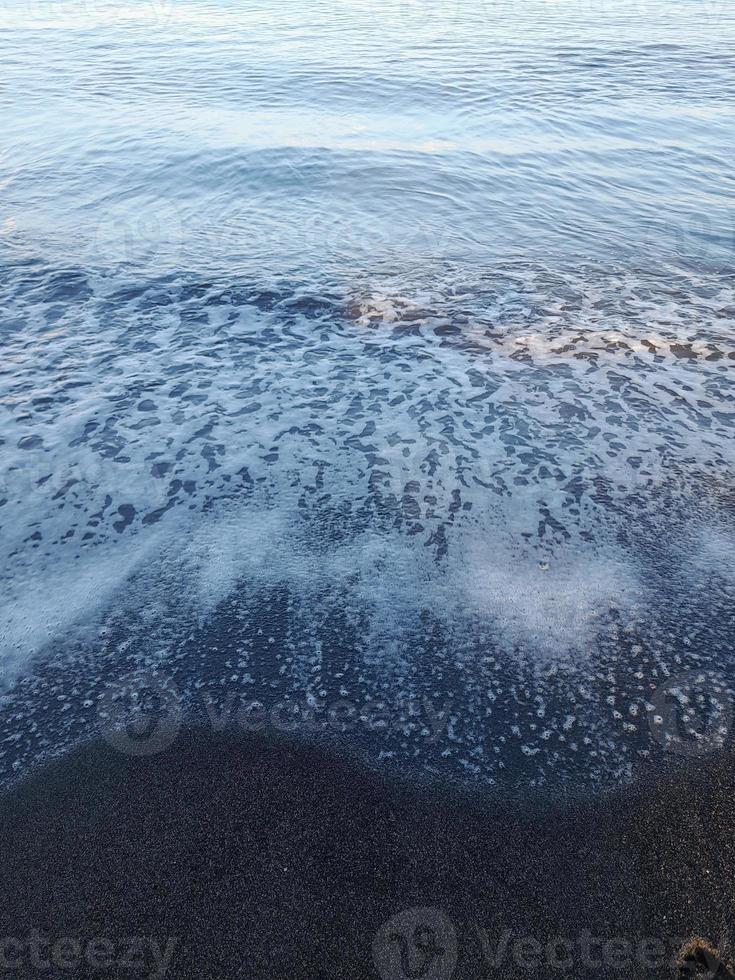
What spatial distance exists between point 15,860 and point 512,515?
3276 mm

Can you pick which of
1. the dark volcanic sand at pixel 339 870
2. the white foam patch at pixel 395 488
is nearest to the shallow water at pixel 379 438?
the white foam patch at pixel 395 488

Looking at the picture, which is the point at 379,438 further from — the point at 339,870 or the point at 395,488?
the point at 339,870

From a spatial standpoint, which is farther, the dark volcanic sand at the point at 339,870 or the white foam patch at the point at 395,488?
the white foam patch at the point at 395,488

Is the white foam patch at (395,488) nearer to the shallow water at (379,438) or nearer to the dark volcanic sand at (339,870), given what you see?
the shallow water at (379,438)

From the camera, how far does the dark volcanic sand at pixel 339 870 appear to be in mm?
2605

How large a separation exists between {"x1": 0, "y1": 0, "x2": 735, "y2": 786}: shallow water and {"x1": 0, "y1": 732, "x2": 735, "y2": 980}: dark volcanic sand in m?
0.23

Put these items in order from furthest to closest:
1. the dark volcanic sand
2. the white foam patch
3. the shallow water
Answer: the white foam patch → the shallow water → the dark volcanic sand

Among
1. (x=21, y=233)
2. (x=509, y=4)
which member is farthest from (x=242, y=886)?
(x=509, y=4)

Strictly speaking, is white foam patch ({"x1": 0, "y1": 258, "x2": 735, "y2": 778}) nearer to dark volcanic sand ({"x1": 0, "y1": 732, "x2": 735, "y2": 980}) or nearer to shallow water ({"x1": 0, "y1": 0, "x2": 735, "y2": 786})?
shallow water ({"x1": 0, "y1": 0, "x2": 735, "y2": 786})

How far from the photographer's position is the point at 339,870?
9.29ft

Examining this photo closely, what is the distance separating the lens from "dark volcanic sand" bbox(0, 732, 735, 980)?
8.55 feet

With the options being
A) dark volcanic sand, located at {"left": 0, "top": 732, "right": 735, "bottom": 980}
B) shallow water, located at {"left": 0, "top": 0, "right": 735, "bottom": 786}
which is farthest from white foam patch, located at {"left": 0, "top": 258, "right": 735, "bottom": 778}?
dark volcanic sand, located at {"left": 0, "top": 732, "right": 735, "bottom": 980}

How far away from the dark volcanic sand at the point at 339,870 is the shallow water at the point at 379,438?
0.23 metres

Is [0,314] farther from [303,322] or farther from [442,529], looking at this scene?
[442,529]
